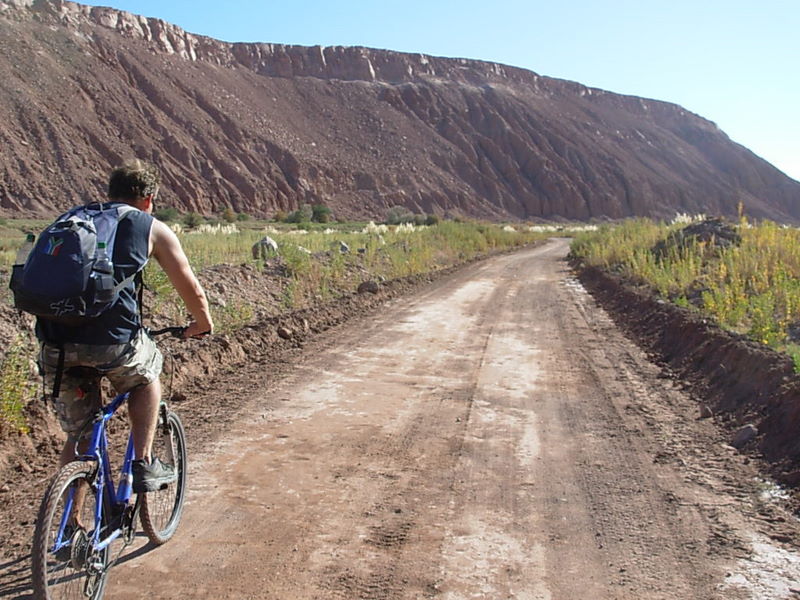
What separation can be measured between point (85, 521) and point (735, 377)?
22.1 ft

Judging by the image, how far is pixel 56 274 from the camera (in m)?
2.97

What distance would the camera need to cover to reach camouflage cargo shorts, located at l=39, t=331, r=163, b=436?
3234mm

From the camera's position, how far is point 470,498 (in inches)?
187

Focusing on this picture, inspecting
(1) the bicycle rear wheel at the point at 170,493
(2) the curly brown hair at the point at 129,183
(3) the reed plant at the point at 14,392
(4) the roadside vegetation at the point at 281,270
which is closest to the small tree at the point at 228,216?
(4) the roadside vegetation at the point at 281,270

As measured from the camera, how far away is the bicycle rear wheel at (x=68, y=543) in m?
2.95

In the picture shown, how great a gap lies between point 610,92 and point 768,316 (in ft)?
394

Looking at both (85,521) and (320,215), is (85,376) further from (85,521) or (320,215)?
(320,215)

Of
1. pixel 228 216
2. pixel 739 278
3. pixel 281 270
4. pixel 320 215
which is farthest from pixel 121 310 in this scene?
pixel 320 215

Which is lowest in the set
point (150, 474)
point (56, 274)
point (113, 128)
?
point (150, 474)

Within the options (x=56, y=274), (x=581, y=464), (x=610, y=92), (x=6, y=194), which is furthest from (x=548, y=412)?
(x=610, y=92)

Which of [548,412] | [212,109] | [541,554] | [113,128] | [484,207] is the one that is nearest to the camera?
[541,554]

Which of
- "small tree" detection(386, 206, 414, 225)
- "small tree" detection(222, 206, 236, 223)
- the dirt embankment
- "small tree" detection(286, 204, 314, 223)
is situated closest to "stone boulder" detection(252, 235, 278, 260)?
the dirt embankment

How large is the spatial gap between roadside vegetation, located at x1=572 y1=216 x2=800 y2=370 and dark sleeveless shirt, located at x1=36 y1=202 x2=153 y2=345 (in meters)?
6.18

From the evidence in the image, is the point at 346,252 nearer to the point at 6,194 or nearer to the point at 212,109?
the point at 6,194
